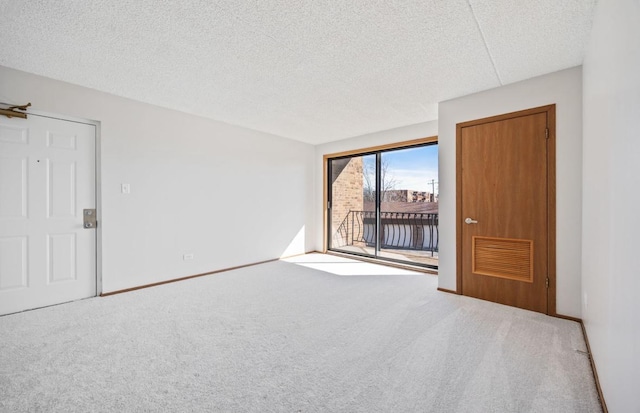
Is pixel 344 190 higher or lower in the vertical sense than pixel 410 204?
higher

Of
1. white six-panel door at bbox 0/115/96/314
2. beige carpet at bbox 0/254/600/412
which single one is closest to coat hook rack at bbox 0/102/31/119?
white six-panel door at bbox 0/115/96/314

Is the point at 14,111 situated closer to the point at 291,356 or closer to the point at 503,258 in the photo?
the point at 291,356

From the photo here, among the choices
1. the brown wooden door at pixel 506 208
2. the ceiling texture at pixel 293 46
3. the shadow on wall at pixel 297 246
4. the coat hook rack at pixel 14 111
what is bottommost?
the shadow on wall at pixel 297 246

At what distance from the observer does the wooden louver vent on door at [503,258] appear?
2896mm

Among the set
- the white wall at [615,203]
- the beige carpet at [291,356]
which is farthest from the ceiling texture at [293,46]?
the beige carpet at [291,356]

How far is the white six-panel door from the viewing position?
9.01 feet

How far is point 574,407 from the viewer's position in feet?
4.90

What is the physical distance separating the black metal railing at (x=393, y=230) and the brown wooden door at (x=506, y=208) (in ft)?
8.19

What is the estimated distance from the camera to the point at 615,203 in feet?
4.50

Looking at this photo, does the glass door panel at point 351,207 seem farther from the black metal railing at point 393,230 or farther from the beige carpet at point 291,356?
the beige carpet at point 291,356

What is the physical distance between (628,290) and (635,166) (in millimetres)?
532

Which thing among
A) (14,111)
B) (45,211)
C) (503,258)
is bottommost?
(503,258)

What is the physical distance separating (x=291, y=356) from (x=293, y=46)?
2.51 metres

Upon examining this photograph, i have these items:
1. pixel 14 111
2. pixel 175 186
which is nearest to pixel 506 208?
pixel 175 186
